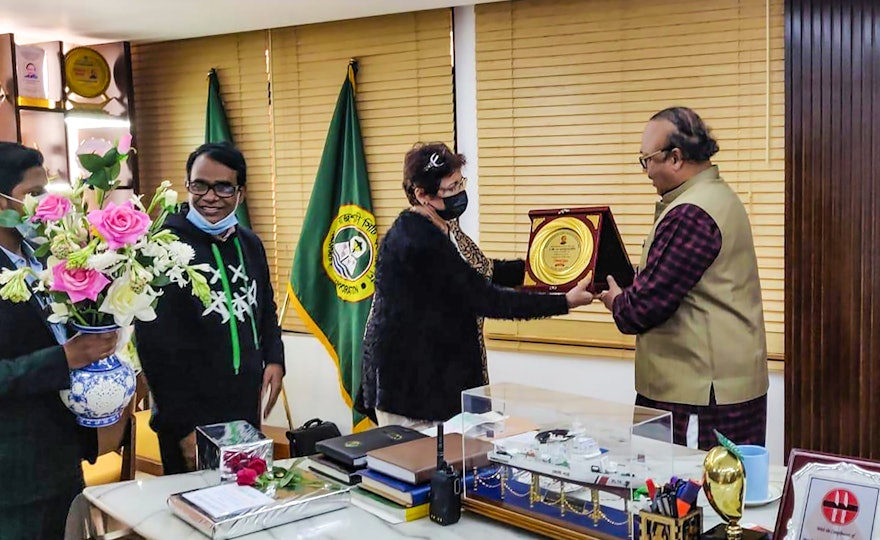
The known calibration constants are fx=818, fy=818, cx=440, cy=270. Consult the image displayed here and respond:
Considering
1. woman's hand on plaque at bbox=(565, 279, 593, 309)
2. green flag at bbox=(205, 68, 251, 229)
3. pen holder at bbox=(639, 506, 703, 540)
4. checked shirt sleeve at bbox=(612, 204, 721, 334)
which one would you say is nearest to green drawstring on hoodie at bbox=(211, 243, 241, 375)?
woman's hand on plaque at bbox=(565, 279, 593, 309)

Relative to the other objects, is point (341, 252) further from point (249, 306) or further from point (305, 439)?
point (249, 306)

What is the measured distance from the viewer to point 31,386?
1938 mm

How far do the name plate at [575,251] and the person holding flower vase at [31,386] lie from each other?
1332mm

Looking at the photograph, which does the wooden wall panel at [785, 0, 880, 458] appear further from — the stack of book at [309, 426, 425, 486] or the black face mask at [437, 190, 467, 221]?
the stack of book at [309, 426, 425, 486]

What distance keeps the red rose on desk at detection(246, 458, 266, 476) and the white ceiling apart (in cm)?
227

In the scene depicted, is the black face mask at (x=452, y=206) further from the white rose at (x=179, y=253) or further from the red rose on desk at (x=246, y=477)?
the red rose on desk at (x=246, y=477)

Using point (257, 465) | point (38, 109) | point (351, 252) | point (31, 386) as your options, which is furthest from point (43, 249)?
point (38, 109)

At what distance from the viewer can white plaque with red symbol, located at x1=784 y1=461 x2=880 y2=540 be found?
1.17m

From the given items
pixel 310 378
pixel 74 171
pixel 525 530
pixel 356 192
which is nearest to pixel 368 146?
pixel 356 192

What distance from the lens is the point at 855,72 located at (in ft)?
9.37

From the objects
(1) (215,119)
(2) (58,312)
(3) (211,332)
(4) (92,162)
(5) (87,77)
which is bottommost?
(3) (211,332)

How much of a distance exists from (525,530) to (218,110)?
326 centimetres

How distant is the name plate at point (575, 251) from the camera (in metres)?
2.58

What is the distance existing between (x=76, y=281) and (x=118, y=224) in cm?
15
